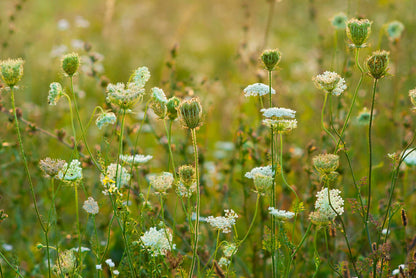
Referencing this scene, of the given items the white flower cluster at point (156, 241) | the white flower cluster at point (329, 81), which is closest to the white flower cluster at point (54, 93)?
the white flower cluster at point (156, 241)

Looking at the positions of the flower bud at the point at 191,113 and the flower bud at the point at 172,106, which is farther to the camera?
the flower bud at the point at 172,106

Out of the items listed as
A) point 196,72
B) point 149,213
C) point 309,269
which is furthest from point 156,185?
point 196,72

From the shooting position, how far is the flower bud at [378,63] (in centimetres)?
153

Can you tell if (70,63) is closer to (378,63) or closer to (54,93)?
(54,93)

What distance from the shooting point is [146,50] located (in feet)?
20.9

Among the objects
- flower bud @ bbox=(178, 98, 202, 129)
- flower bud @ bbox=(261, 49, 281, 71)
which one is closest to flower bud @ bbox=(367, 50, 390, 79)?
flower bud @ bbox=(261, 49, 281, 71)

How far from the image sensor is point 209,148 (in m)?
4.37

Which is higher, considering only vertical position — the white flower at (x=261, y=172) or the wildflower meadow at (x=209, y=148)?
the wildflower meadow at (x=209, y=148)

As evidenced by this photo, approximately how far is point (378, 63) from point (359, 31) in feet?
0.43

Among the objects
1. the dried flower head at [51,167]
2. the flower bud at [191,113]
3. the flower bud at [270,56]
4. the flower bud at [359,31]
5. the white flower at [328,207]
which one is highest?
the flower bud at [359,31]

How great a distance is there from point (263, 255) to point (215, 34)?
5.57 meters

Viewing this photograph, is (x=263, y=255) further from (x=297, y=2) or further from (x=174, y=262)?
(x=297, y=2)

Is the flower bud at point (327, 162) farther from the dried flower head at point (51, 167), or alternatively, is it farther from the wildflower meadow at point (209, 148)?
the dried flower head at point (51, 167)

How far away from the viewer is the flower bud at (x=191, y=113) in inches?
58.6
